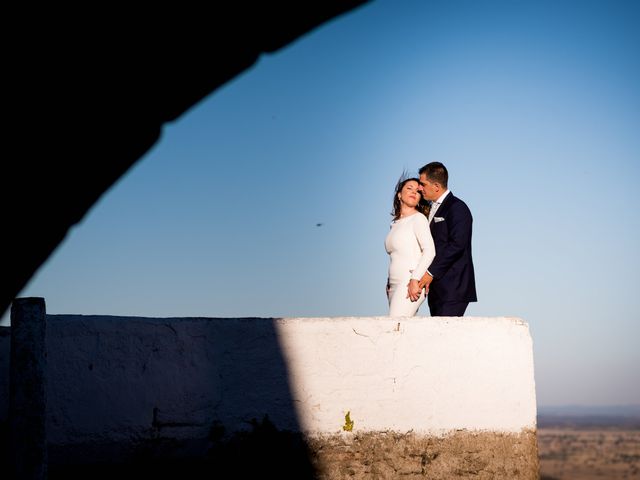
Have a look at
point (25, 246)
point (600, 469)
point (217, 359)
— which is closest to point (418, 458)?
point (217, 359)

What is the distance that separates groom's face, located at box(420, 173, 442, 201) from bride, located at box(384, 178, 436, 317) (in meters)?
0.17

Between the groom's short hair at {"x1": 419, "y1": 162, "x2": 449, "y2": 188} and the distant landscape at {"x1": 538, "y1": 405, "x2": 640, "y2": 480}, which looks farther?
the distant landscape at {"x1": 538, "y1": 405, "x2": 640, "y2": 480}

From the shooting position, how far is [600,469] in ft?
148

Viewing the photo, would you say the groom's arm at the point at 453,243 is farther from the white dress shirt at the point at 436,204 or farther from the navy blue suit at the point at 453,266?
the white dress shirt at the point at 436,204

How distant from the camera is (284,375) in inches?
225

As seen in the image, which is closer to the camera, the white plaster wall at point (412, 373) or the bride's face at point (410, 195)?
the white plaster wall at point (412, 373)

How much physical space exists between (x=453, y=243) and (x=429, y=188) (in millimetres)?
428

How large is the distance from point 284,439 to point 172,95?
407cm

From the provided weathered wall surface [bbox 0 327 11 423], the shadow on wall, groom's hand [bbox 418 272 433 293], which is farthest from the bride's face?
weathered wall surface [bbox 0 327 11 423]

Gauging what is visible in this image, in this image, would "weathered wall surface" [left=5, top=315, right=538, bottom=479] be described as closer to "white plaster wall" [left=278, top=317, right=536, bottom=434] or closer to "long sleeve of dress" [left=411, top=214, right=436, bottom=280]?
"white plaster wall" [left=278, top=317, right=536, bottom=434]

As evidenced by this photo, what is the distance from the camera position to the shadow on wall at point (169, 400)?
5.27 m

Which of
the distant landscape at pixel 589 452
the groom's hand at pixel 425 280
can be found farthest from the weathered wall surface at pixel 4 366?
the distant landscape at pixel 589 452

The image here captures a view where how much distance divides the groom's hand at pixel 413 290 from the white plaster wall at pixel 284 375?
29cm

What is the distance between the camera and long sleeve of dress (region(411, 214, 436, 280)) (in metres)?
6.14
